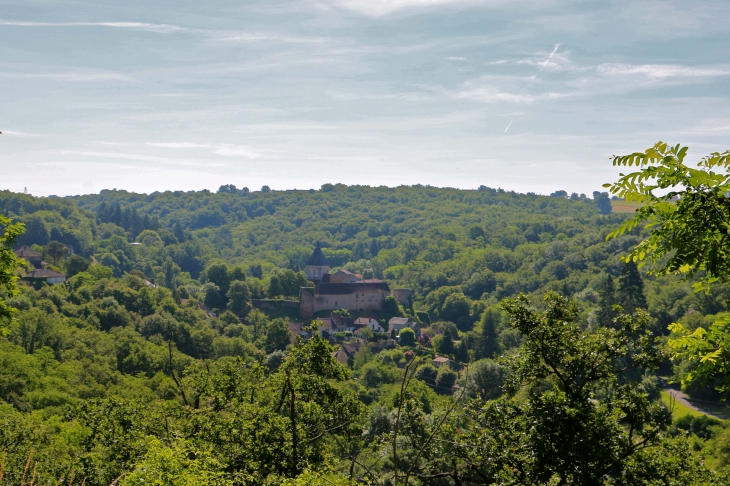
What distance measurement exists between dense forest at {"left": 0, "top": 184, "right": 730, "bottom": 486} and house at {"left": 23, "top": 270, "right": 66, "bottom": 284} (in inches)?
43.9

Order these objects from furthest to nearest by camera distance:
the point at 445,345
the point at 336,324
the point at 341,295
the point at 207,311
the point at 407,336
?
the point at 341,295 → the point at 207,311 → the point at 336,324 → the point at 407,336 → the point at 445,345

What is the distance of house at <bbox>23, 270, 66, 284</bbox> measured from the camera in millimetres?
62094

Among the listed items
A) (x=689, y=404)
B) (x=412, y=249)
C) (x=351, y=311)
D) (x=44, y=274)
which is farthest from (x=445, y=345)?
(x=412, y=249)

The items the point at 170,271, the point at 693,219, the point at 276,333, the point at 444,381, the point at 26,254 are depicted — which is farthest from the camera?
the point at 170,271

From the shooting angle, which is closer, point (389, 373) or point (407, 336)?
point (389, 373)

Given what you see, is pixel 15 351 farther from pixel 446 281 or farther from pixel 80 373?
pixel 446 281

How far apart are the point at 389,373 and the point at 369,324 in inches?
820

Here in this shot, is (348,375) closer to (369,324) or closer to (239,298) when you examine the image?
(369,324)

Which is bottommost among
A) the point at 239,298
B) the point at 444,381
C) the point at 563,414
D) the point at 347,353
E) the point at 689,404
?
the point at 444,381

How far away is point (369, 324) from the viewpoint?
7562cm

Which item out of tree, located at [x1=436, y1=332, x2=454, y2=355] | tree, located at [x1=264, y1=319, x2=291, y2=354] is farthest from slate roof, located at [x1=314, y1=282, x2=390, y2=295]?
tree, located at [x1=264, y1=319, x2=291, y2=354]

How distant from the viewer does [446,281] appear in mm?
112812

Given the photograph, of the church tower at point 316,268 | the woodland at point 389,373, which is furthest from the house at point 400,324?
the church tower at point 316,268

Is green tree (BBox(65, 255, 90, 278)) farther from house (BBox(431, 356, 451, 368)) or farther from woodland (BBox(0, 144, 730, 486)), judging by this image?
house (BBox(431, 356, 451, 368))
